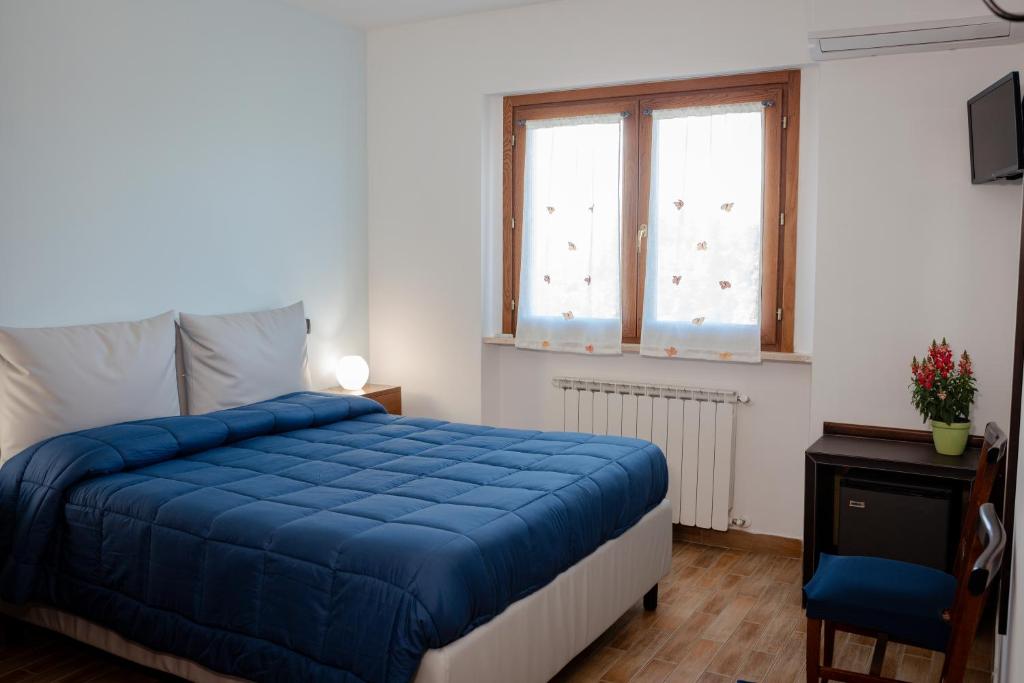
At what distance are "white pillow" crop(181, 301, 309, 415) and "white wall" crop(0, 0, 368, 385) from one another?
20 centimetres

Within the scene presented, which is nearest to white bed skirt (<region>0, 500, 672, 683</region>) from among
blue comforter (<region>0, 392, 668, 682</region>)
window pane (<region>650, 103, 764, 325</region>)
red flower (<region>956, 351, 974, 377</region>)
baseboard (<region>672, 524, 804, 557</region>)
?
blue comforter (<region>0, 392, 668, 682</region>)

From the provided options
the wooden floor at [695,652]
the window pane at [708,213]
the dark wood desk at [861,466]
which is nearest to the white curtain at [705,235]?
the window pane at [708,213]

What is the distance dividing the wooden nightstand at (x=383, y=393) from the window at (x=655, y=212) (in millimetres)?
766

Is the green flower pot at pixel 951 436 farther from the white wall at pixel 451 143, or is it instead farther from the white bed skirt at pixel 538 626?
the white wall at pixel 451 143

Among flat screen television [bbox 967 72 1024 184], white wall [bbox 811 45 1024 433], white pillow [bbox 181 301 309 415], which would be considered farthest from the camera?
white pillow [bbox 181 301 309 415]

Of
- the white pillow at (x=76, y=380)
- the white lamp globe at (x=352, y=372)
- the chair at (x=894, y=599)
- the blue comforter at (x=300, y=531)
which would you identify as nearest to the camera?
the blue comforter at (x=300, y=531)

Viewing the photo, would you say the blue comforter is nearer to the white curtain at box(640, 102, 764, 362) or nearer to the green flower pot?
the white curtain at box(640, 102, 764, 362)

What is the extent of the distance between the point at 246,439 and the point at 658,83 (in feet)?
8.50

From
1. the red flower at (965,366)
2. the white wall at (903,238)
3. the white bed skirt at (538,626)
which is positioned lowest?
the white bed skirt at (538,626)

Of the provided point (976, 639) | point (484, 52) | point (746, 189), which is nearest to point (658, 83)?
point (746, 189)

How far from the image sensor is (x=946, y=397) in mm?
3410

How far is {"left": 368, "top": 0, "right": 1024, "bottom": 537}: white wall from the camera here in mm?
3541

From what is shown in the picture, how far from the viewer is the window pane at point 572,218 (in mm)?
4508

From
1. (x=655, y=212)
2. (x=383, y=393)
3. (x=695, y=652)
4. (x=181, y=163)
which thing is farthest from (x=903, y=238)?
(x=181, y=163)
